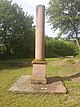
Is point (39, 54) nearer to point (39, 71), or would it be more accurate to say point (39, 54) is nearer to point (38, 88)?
point (39, 71)

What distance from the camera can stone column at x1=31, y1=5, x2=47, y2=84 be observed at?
33.2 ft

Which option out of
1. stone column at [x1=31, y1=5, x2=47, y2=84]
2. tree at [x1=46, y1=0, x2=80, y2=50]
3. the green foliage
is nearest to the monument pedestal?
stone column at [x1=31, y1=5, x2=47, y2=84]

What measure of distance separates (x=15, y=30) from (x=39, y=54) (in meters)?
18.5

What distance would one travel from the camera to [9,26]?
27.7 metres

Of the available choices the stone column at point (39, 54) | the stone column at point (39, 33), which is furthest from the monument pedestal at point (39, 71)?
the stone column at point (39, 33)

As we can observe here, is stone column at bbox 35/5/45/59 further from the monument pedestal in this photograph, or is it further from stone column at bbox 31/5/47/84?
the monument pedestal

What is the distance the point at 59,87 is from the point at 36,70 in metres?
1.55

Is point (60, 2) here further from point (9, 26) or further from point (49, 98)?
point (49, 98)

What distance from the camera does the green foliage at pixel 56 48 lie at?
33984mm

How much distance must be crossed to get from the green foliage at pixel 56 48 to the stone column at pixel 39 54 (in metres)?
21.6

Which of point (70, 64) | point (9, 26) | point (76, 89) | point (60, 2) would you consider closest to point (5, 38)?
point (9, 26)

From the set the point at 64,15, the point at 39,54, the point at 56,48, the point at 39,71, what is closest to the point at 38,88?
the point at 39,71

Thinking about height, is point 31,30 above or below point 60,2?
below

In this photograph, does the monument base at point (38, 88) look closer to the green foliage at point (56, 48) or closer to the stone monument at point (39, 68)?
the stone monument at point (39, 68)
